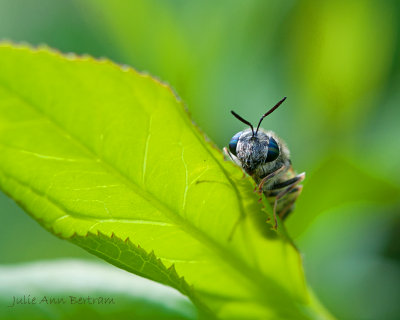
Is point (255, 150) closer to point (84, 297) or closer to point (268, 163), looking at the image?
point (268, 163)

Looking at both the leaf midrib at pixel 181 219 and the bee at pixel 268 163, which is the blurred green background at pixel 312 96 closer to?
the bee at pixel 268 163

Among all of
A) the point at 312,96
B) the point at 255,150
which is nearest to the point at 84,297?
the point at 255,150

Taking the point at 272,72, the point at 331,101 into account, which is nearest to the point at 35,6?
the point at 272,72

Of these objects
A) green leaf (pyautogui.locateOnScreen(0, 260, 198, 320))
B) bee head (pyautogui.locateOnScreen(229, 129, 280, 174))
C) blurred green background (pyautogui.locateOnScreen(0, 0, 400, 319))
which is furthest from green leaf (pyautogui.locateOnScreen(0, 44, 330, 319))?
blurred green background (pyautogui.locateOnScreen(0, 0, 400, 319))

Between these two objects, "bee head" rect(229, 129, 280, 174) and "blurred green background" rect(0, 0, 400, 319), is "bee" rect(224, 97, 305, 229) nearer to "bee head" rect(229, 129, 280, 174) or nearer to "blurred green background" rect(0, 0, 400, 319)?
"bee head" rect(229, 129, 280, 174)

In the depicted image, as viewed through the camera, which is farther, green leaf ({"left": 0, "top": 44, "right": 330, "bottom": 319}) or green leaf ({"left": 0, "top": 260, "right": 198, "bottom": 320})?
green leaf ({"left": 0, "top": 260, "right": 198, "bottom": 320})

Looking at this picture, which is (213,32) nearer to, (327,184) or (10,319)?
(327,184)
